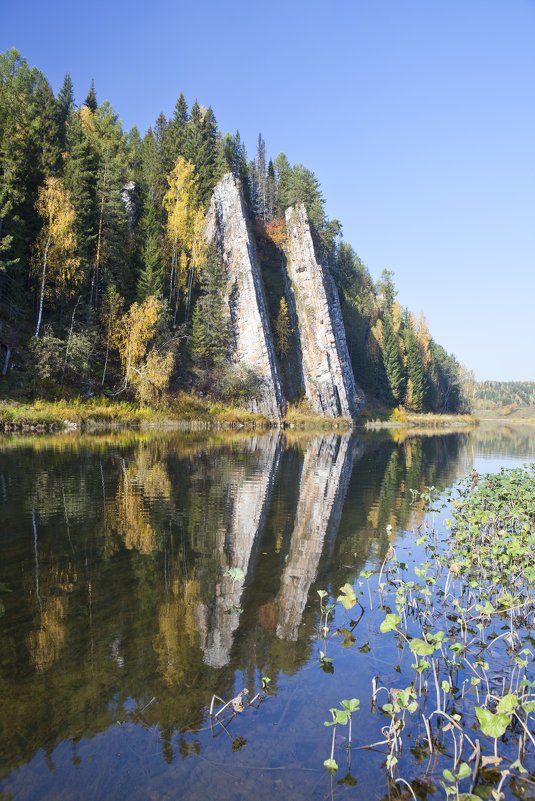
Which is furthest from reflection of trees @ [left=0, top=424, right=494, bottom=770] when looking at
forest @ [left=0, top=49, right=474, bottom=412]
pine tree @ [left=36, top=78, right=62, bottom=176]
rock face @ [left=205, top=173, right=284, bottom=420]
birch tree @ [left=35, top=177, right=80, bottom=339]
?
rock face @ [left=205, top=173, right=284, bottom=420]

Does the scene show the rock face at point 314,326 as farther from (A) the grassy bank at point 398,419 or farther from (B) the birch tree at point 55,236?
(B) the birch tree at point 55,236

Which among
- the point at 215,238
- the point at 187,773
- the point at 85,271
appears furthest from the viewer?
the point at 215,238

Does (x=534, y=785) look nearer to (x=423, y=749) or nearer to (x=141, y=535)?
(x=423, y=749)

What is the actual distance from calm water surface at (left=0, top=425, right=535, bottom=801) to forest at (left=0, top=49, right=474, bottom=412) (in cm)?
2361

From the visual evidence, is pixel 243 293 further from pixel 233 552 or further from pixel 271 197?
pixel 233 552

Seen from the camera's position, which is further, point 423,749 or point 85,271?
point 85,271

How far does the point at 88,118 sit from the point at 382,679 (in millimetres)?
65857

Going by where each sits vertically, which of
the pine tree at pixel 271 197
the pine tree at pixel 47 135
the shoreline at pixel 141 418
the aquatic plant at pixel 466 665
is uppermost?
the pine tree at pixel 271 197

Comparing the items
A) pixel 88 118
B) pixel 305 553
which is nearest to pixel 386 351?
pixel 88 118

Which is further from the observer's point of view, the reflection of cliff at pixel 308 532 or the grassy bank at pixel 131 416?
the grassy bank at pixel 131 416

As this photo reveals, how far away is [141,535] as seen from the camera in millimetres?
8773

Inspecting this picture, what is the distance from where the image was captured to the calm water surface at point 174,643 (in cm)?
333

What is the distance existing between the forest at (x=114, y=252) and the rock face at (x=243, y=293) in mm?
1752

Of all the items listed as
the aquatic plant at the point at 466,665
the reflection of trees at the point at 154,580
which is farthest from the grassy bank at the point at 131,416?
the aquatic plant at the point at 466,665
